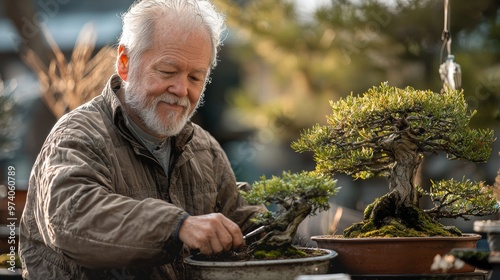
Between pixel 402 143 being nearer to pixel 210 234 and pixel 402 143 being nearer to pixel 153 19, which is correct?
pixel 210 234

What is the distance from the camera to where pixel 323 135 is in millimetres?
2117

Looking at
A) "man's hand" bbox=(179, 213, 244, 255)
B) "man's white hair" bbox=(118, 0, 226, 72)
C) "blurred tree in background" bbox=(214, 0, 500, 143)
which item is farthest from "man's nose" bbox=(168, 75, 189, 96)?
"blurred tree in background" bbox=(214, 0, 500, 143)

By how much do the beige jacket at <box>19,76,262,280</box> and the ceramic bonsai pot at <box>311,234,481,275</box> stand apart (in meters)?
0.50

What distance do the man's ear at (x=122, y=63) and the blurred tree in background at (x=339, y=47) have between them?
354 centimetres

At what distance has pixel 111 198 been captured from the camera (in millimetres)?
1877

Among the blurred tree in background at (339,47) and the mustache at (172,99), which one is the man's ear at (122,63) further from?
the blurred tree in background at (339,47)

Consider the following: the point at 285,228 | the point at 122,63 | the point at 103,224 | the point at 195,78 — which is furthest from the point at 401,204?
the point at 122,63

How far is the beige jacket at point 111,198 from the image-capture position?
1847mm

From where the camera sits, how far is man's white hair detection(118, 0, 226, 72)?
2268 millimetres

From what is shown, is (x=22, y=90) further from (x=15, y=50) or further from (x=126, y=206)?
(x=126, y=206)

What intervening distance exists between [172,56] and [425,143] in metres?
0.82

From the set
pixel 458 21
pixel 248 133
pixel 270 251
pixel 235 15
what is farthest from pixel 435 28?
pixel 270 251

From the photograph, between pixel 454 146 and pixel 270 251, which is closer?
pixel 270 251

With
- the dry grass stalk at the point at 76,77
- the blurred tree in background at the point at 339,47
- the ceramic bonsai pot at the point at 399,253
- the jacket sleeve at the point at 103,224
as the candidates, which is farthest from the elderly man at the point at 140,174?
the blurred tree in background at the point at 339,47
